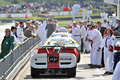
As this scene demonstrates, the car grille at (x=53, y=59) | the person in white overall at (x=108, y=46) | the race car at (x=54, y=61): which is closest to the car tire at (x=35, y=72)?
the race car at (x=54, y=61)

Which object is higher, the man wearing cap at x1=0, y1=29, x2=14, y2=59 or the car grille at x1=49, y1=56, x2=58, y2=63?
the man wearing cap at x1=0, y1=29, x2=14, y2=59

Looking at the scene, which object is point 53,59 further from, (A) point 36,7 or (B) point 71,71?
(A) point 36,7

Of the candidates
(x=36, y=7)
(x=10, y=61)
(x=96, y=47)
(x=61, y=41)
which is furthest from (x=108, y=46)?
(x=36, y=7)

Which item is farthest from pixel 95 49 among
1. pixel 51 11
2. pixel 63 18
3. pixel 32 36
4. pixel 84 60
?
pixel 51 11

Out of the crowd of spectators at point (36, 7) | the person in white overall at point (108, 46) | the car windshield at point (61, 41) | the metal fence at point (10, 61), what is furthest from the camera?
the crowd of spectators at point (36, 7)

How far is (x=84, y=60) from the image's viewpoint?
18703mm

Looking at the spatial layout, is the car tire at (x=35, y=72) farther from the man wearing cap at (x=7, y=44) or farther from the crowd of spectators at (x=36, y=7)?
the crowd of spectators at (x=36, y=7)

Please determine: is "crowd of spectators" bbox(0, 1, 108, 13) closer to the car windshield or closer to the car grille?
the car windshield

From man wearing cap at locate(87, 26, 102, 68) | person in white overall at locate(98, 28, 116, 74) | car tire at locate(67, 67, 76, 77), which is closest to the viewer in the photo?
car tire at locate(67, 67, 76, 77)

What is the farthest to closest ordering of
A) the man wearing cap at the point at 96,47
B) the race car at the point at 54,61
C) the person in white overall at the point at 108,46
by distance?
the man wearing cap at the point at 96,47
the person in white overall at the point at 108,46
the race car at the point at 54,61

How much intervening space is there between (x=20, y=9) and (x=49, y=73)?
9310 centimetres

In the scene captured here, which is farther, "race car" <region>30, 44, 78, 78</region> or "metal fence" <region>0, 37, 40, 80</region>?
"race car" <region>30, 44, 78, 78</region>

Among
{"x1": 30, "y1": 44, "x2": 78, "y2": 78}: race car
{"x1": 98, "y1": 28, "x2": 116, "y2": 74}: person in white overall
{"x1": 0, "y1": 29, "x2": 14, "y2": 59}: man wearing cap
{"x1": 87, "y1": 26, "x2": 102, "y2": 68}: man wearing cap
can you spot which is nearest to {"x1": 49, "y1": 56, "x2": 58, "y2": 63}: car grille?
{"x1": 30, "y1": 44, "x2": 78, "y2": 78}: race car

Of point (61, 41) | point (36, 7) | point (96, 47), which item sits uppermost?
point (61, 41)
